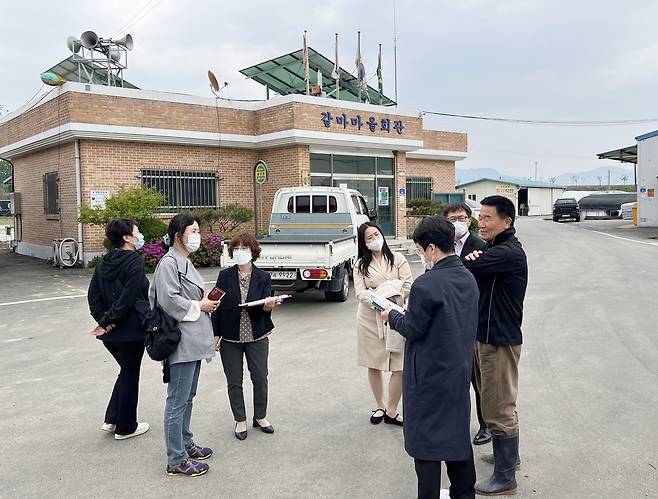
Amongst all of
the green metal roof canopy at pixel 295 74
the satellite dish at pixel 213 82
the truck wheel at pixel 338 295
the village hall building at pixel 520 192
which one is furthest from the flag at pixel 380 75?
the village hall building at pixel 520 192

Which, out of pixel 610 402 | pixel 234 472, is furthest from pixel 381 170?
pixel 234 472

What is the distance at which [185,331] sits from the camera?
396cm

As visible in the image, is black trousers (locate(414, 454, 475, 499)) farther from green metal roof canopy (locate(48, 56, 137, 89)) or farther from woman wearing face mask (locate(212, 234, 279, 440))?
green metal roof canopy (locate(48, 56, 137, 89))

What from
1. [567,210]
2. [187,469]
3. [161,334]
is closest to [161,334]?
[161,334]

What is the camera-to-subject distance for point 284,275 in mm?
9477

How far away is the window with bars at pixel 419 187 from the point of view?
25.2 metres

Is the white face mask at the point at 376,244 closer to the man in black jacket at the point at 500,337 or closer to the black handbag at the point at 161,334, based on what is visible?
the man in black jacket at the point at 500,337

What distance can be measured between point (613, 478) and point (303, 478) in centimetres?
200

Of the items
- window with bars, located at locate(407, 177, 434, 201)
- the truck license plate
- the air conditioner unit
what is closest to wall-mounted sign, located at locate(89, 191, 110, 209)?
the air conditioner unit

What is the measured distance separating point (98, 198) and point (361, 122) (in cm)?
862

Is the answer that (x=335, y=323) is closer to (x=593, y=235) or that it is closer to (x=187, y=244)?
(x=187, y=244)

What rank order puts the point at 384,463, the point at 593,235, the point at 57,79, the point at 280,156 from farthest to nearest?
1. the point at 593,235
2. the point at 280,156
3. the point at 57,79
4. the point at 384,463

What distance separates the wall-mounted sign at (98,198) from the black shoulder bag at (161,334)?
12.7m

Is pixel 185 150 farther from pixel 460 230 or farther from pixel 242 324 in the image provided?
pixel 460 230
